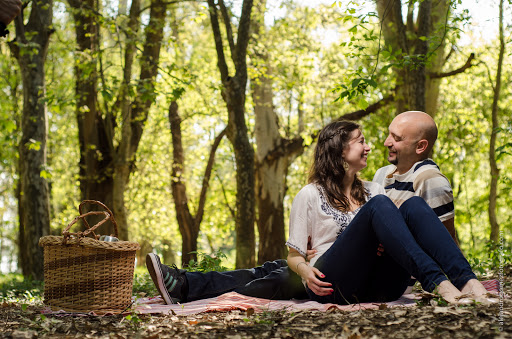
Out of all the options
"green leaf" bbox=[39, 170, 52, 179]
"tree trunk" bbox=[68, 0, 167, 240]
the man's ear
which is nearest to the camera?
the man's ear

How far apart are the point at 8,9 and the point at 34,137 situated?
226 inches

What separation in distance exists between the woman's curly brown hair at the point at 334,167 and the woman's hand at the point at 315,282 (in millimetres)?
514

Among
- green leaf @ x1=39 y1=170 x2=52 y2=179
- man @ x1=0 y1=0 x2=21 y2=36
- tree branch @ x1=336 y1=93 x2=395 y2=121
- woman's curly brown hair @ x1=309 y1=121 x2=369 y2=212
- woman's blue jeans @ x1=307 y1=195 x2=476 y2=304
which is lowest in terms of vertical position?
woman's blue jeans @ x1=307 y1=195 x2=476 y2=304

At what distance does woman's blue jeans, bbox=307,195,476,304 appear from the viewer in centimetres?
332

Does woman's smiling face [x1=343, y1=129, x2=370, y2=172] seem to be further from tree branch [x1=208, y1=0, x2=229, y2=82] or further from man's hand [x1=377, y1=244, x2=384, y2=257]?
tree branch [x1=208, y1=0, x2=229, y2=82]

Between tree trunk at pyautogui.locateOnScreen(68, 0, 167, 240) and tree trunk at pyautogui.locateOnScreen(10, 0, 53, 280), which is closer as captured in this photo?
tree trunk at pyautogui.locateOnScreen(10, 0, 53, 280)

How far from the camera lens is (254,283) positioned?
4.54m

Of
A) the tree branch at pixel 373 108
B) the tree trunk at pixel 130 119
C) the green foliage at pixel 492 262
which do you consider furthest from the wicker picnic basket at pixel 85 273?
the tree branch at pixel 373 108

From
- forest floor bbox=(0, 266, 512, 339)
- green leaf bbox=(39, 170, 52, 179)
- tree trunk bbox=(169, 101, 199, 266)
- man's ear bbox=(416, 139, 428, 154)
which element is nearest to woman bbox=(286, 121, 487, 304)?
forest floor bbox=(0, 266, 512, 339)

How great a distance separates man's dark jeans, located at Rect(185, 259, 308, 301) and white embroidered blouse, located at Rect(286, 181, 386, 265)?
540mm

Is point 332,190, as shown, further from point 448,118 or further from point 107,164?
point 448,118

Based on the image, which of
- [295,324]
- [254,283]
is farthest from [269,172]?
[295,324]

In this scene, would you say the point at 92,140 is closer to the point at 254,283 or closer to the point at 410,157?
the point at 254,283

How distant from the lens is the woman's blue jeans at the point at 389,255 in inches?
131
